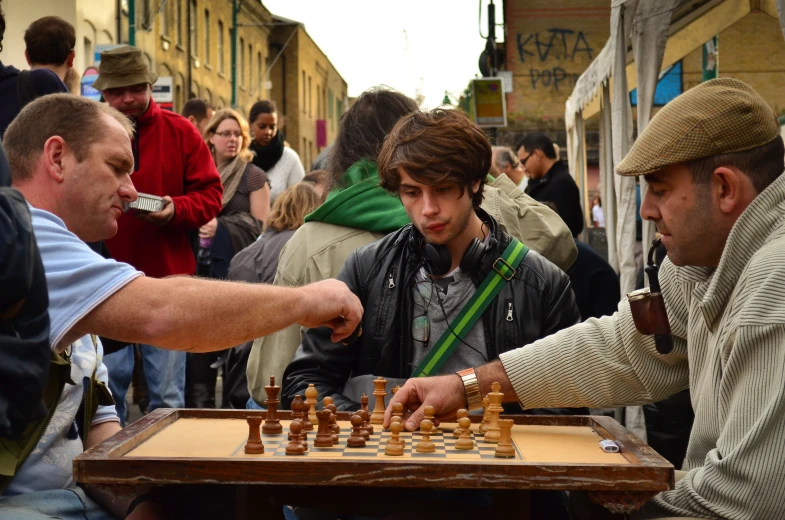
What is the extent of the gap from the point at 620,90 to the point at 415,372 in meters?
5.33

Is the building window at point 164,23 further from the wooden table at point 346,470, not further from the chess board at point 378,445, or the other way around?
the wooden table at point 346,470

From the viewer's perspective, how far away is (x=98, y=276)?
2.88 meters

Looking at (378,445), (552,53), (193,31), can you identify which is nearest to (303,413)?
(378,445)

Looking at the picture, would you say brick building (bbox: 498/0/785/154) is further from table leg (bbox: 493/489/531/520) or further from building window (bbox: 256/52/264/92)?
building window (bbox: 256/52/264/92)

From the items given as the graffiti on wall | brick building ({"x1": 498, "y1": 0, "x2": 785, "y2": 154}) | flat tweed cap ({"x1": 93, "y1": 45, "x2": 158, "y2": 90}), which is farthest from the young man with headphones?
the graffiti on wall

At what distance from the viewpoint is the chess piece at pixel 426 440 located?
9.51 feet

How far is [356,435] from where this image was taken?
3.02 meters

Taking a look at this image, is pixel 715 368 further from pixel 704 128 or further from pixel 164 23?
pixel 164 23

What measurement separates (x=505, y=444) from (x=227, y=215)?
234 inches

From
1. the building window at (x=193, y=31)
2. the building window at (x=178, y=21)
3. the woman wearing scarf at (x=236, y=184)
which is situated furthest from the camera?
the building window at (x=193, y=31)

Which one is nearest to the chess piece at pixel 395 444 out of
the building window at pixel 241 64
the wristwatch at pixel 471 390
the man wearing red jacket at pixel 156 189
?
the wristwatch at pixel 471 390

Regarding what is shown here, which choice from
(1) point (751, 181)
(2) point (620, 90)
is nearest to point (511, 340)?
(1) point (751, 181)

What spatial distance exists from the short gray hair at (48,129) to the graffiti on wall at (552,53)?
21.8 m

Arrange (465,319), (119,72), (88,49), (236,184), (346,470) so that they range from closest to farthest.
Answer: (346,470) < (465,319) < (119,72) < (236,184) < (88,49)
